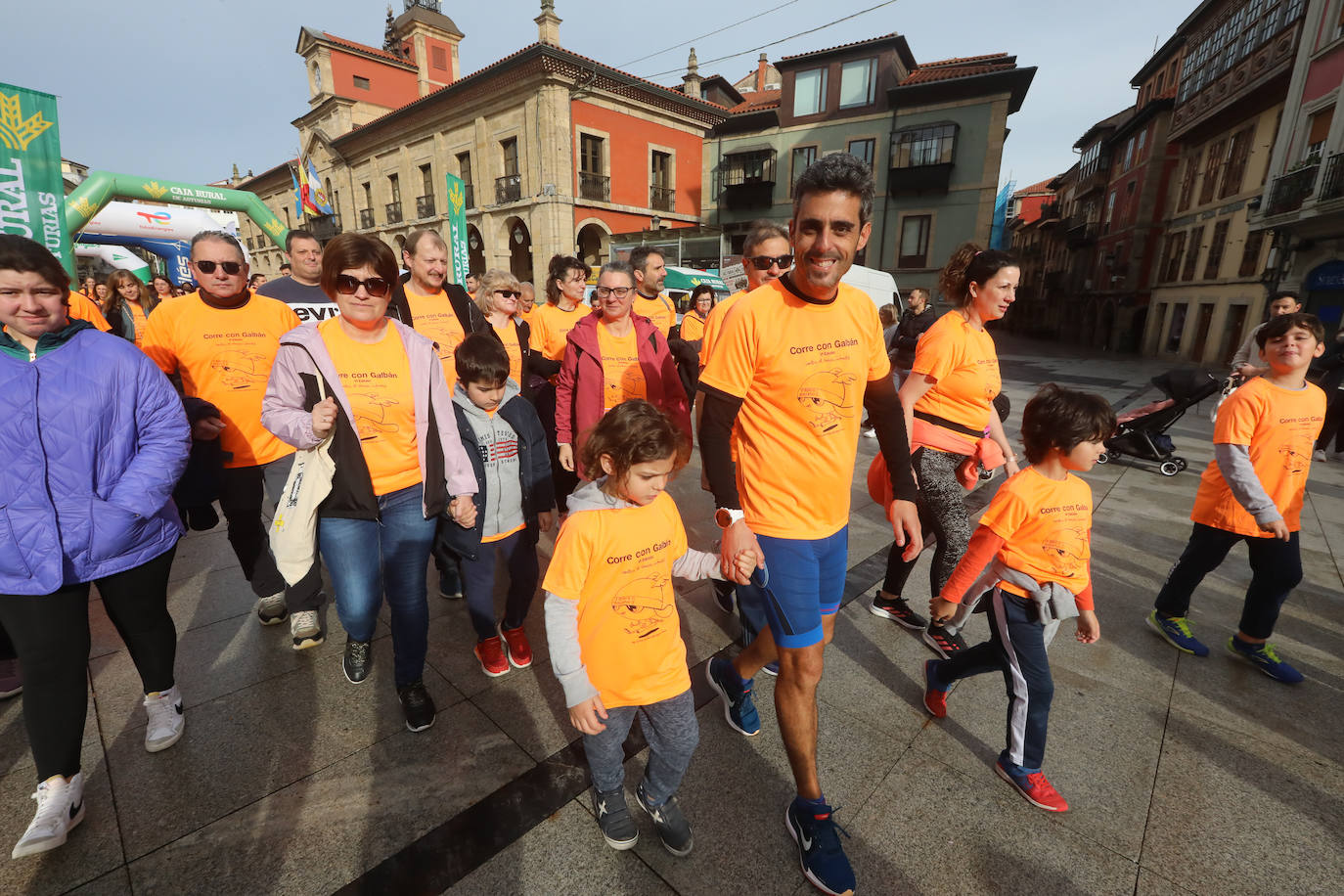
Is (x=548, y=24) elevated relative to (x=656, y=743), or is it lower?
elevated

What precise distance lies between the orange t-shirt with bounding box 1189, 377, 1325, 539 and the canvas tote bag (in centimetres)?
423

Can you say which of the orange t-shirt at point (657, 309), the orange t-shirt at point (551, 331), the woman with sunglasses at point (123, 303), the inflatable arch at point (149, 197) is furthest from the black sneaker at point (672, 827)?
the inflatable arch at point (149, 197)

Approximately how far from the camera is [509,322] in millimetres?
4836

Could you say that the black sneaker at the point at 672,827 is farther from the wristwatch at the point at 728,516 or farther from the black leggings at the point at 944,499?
the black leggings at the point at 944,499

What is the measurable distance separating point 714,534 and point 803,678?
3.03 m

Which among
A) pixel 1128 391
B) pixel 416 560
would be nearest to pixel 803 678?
pixel 416 560

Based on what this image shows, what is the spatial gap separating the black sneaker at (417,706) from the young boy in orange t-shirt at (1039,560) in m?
2.43

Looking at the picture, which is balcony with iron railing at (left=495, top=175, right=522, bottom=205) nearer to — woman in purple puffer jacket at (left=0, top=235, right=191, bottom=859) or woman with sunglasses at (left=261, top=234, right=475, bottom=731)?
woman with sunglasses at (left=261, top=234, right=475, bottom=731)

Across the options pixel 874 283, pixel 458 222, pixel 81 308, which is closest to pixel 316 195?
pixel 458 222

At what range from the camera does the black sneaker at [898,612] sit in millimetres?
3525

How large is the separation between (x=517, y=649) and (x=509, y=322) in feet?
9.29

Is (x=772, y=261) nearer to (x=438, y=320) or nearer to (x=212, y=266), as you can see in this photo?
(x=438, y=320)

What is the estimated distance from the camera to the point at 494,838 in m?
2.06

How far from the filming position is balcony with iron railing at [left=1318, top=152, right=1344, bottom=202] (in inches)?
549
